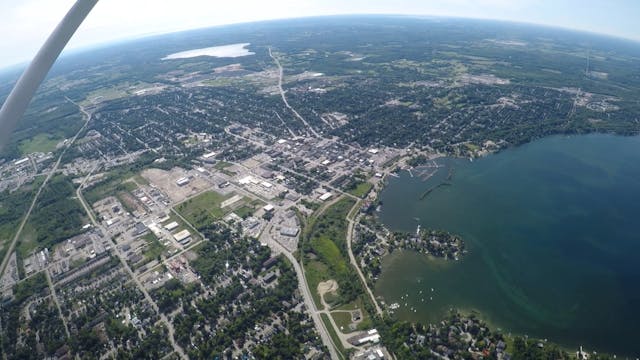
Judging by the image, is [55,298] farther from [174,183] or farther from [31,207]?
[31,207]

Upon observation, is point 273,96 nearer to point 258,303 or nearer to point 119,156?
point 119,156

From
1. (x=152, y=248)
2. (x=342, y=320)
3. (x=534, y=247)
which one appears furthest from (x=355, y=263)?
(x=152, y=248)

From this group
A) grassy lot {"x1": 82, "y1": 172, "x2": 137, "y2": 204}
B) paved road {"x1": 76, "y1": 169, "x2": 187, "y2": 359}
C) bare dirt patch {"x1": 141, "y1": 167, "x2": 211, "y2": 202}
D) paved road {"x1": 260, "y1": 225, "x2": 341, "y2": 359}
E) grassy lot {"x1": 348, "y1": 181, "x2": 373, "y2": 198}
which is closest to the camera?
paved road {"x1": 260, "y1": 225, "x2": 341, "y2": 359}

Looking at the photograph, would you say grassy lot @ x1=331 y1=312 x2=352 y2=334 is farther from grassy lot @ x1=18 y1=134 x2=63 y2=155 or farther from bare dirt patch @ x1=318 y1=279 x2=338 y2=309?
grassy lot @ x1=18 y1=134 x2=63 y2=155

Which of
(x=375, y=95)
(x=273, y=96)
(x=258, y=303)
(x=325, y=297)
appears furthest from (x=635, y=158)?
(x=273, y=96)

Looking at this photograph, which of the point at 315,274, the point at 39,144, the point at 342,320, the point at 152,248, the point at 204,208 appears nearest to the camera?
the point at 342,320

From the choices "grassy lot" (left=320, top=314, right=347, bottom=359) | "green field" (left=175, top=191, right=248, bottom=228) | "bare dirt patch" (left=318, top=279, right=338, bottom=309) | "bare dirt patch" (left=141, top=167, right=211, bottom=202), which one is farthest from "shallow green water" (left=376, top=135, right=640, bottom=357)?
"bare dirt patch" (left=141, top=167, right=211, bottom=202)

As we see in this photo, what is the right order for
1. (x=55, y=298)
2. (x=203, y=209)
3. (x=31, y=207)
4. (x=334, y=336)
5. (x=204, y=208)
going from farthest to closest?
(x=31, y=207) → (x=204, y=208) → (x=203, y=209) → (x=55, y=298) → (x=334, y=336)
